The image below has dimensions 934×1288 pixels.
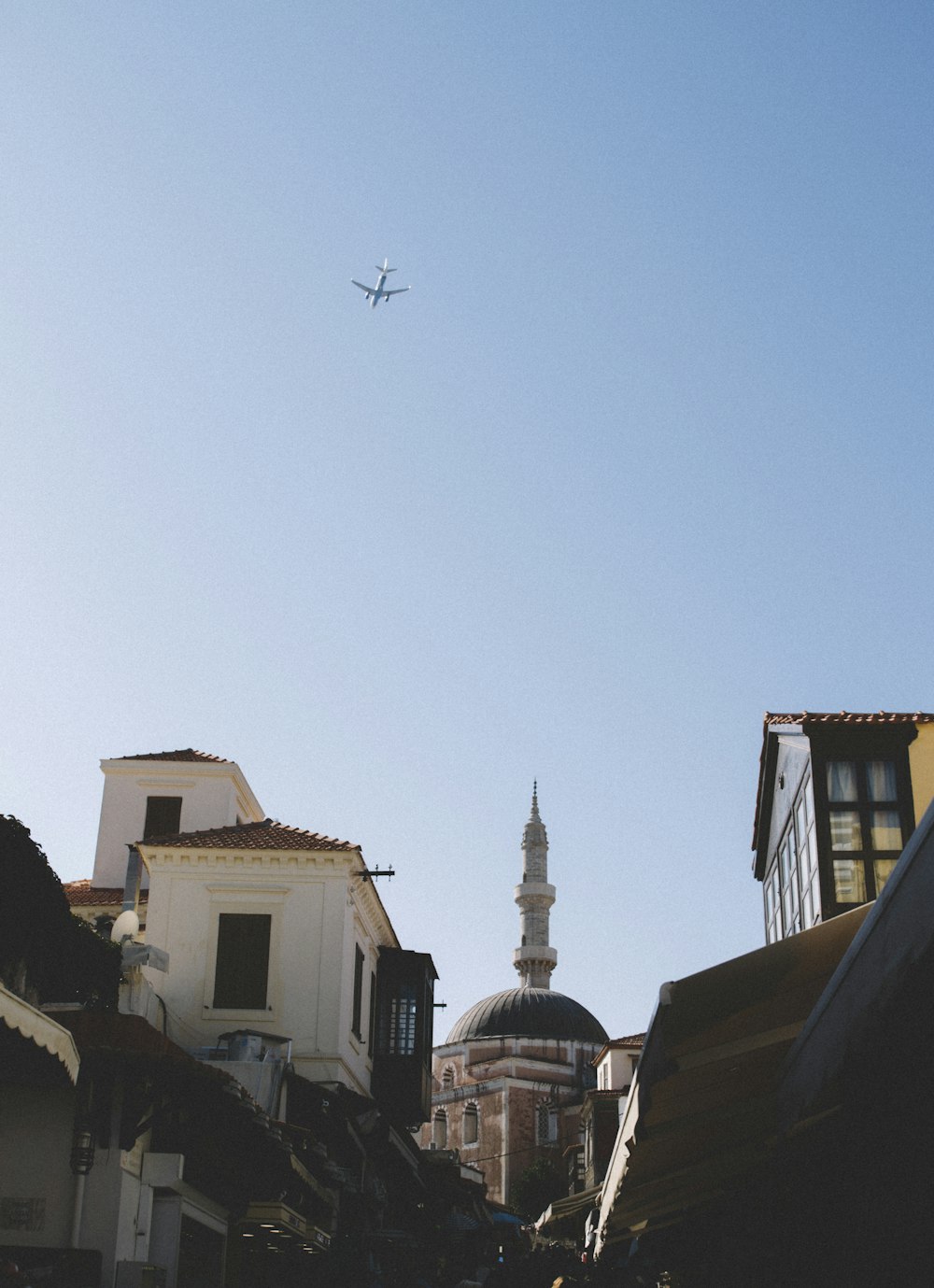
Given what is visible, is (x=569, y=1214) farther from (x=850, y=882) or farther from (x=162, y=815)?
(x=162, y=815)

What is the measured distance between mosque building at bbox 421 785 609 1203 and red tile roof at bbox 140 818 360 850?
4211 cm

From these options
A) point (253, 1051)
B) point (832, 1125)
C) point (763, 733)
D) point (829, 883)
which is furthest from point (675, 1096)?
point (253, 1051)

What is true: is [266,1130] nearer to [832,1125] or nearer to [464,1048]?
[832,1125]

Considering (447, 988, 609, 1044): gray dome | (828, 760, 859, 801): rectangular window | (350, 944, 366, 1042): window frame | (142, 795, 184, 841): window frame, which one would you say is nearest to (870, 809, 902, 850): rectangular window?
(828, 760, 859, 801): rectangular window

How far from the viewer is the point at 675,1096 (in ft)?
17.0

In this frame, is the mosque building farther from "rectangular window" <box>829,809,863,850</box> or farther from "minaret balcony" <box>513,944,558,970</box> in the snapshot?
"rectangular window" <box>829,809,863,850</box>

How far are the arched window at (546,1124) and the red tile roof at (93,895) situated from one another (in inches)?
1628

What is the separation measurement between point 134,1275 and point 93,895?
1755cm

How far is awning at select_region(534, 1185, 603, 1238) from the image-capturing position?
20.0 m

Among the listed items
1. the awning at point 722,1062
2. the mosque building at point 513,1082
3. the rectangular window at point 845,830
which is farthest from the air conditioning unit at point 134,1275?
the mosque building at point 513,1082

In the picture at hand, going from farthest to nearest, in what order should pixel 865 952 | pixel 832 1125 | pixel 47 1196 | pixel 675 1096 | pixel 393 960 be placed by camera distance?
pixel 393 960 < pixel 47 1196 < pixel 675 1096 < pixel 832 1125 < pixel 865 952

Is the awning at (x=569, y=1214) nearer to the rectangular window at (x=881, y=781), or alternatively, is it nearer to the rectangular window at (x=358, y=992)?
the rectangular window at (x=358, y=992)

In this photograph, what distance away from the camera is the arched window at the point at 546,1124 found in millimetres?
64875

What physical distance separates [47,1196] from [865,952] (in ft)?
30.5
